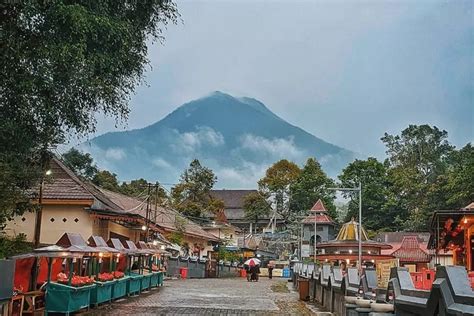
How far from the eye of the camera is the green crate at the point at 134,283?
23719mm

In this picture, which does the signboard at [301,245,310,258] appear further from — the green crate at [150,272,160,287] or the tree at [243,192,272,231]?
the green crate at [150,272,160,287]

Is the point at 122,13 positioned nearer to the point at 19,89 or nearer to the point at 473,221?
the point at 19,89

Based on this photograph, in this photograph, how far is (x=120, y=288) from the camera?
22.0 meters

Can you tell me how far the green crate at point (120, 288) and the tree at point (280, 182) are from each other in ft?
→ 225

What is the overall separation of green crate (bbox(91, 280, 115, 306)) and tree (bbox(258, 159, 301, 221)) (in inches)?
2814

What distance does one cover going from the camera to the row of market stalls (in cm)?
1470

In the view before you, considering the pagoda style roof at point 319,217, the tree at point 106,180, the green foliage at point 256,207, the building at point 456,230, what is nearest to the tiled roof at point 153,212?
the tree at point 106,180

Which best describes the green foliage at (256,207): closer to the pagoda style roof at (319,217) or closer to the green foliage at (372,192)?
the green foliage at (372,192)

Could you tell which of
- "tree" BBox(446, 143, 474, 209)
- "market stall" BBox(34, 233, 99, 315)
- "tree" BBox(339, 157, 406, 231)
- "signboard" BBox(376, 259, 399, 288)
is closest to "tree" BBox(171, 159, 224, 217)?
"tree" BBox(339, 157, 406, 231)

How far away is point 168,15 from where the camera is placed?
1333cm

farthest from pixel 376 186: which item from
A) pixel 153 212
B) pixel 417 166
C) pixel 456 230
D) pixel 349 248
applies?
pixel 456 230

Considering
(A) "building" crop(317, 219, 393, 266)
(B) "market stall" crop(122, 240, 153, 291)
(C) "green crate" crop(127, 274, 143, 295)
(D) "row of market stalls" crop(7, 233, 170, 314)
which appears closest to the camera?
(D) "row of market stalls" crop(7, 233, 170, 314)

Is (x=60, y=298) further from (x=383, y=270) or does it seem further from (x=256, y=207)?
(x=256, y=207)

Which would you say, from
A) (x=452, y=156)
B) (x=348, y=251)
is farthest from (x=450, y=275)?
(x=452, y=156)
